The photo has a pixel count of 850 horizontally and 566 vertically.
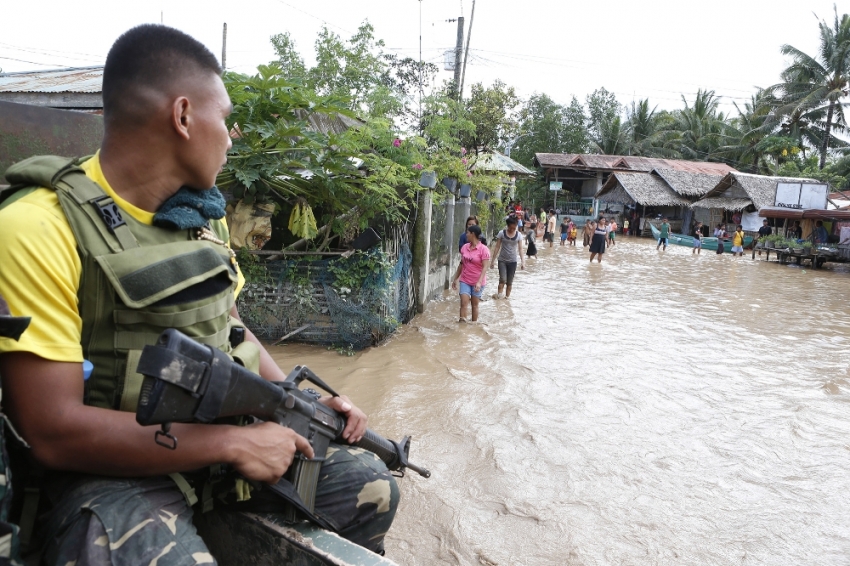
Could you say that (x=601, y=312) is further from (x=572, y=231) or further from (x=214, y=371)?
(x=572, y=231)

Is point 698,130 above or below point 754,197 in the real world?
above

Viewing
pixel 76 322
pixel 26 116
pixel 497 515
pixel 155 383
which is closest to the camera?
pixel 155 383

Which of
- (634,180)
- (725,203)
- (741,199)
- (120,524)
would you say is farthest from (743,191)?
(120,524)

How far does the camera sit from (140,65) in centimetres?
133

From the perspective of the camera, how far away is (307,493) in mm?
1490

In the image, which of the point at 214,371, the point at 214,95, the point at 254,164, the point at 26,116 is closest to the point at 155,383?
the point at 214,371

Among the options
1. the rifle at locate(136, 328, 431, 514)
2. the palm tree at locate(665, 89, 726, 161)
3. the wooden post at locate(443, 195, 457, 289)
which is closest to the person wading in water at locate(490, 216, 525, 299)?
the wooden post at locate(443, 195, 457, 289)

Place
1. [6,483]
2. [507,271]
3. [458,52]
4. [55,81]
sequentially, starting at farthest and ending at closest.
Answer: [458,52], [507,271], [55,81], [6,483]

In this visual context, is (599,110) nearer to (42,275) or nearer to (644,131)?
(644,131)

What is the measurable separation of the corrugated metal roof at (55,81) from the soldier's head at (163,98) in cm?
859

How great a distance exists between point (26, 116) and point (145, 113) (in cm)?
123

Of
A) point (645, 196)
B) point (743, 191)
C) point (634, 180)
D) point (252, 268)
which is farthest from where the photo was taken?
point (634, 180)

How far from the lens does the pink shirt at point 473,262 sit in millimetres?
8312

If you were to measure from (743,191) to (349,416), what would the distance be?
98.4 ft
